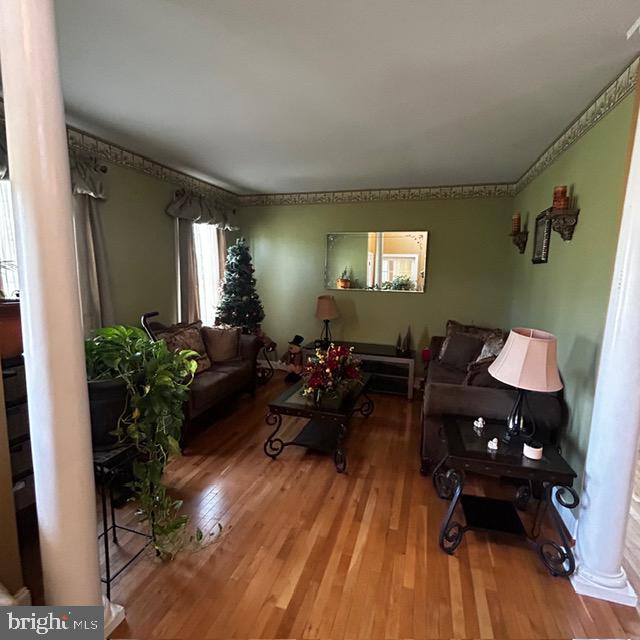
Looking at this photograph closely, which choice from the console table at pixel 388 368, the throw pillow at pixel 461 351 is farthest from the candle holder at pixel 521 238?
the console table at pixel 388 368

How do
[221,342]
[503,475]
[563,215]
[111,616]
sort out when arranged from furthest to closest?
[221,342], [563,215], [503,475], [111,616]

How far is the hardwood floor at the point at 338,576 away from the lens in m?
1.50

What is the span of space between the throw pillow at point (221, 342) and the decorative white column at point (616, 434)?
3.22 meters

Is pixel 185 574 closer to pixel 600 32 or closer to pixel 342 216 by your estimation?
pixel 600 32

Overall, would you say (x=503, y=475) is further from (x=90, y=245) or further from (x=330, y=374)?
(x=90, y=245)

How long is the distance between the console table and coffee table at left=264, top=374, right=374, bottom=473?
981 millimetres

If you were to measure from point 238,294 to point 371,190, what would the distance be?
2215 millimetres

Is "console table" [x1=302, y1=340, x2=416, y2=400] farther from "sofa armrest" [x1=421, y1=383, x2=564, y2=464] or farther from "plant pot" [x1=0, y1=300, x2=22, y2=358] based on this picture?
"plant pot" [x1=0, y1=300, x2=22, y2=358]

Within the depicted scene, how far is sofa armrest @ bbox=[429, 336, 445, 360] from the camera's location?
13.3 feet

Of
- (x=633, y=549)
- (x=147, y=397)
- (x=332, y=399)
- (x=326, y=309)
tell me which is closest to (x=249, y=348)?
(x=326, y=309)

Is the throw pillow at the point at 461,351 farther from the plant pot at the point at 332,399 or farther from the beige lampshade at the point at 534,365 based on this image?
the beige lampshade at the point at 534,365

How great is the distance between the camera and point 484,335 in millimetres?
3742

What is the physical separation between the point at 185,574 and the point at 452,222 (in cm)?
432

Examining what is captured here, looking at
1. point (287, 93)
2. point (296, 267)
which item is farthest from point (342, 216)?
point (287, 93)
